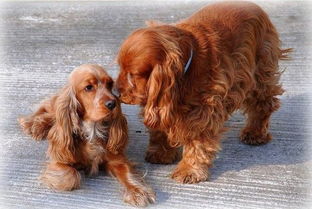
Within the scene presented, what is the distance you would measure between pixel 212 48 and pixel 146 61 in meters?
0.53

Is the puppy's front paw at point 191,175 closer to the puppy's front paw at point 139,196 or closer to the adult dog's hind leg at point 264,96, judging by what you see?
the puppy's front paw at point 139,196

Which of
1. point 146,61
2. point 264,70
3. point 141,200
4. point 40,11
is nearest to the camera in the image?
point 146,61

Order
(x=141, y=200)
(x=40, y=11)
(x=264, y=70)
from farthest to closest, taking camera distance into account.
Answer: (x=40, y=11) < (x=264, y=70) < (x=141, y=200)

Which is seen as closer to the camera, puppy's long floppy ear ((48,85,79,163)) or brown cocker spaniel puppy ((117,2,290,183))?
brown cocker spaniel puppy ((117,2,290,183))

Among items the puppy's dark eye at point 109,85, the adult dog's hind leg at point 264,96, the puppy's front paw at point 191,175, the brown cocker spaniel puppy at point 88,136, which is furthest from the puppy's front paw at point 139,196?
the adult dog's hind leg at point 264,96

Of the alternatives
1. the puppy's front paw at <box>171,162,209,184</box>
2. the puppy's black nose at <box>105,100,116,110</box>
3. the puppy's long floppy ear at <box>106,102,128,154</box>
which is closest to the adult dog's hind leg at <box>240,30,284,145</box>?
the puppy's front paw at <box>171,162,209,184</box>

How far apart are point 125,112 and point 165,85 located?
1.56 meters

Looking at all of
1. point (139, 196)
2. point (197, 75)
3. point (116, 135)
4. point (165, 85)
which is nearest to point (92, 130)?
point (116, 135)

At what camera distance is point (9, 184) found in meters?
3.53

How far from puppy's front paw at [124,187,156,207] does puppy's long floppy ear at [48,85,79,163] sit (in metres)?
0.51

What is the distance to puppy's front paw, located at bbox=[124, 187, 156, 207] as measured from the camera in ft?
10.5

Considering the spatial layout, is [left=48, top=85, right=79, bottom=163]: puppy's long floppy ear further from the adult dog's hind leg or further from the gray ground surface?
the adult dog's hind leg

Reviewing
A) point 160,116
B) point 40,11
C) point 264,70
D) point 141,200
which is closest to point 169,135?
point 160,116

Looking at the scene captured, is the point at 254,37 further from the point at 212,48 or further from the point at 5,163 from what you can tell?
the point at 5,163
